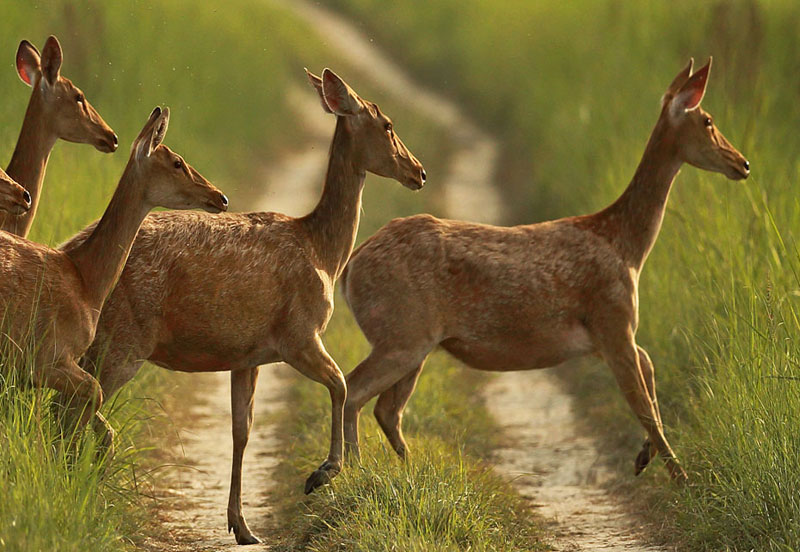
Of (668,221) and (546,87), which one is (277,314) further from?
(546,87)

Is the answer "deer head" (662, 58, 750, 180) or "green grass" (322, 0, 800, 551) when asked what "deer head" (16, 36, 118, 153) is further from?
"green grass" (322, 0, 800, 551)

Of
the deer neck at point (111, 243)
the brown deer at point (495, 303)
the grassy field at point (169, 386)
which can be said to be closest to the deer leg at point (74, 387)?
the grassy field at point (169, 386)

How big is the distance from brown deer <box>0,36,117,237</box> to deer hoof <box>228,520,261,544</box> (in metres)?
2.18

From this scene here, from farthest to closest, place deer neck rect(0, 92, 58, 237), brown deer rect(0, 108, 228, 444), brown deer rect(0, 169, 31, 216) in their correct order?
deer neck rect(0, 92, 58, 237)
brown deer rect(0, 169, 31, 216)
brown deer rect(0, 108, 228, 444)

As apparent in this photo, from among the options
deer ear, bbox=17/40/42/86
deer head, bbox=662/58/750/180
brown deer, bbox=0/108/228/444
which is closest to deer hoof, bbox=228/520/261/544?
brown deer, bbox=0/108/228/444

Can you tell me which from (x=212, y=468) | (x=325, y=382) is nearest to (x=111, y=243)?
(x=325, y=382)

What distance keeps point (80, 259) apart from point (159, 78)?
10.7 metres

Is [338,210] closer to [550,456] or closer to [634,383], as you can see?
[634,383]

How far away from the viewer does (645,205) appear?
8.58 m

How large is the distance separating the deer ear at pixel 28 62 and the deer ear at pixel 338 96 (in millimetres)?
1691

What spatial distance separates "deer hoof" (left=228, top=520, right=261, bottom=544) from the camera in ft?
23.8

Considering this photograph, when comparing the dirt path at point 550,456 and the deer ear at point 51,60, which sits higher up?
the deer ear at point 51,60

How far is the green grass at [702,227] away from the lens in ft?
21.9

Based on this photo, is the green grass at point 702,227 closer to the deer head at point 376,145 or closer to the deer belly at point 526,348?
the deer belly at point 526,348
